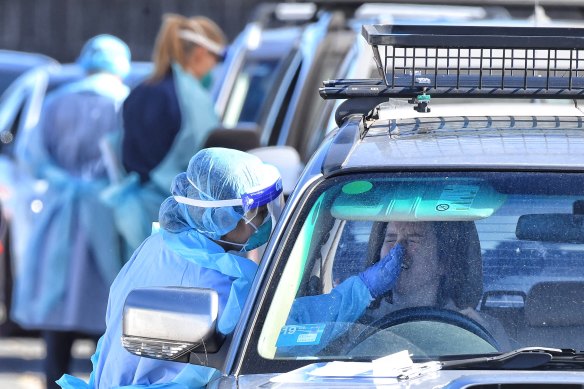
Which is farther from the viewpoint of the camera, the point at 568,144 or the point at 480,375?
the point at 568,144

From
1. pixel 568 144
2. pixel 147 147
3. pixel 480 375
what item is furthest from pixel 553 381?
pixel 147 147

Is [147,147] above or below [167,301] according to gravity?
above

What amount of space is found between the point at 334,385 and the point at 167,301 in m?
0.45

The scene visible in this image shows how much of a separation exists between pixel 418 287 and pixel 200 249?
65cm

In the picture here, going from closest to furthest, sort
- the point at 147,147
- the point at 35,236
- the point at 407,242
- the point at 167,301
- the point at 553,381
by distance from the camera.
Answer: the point at 553,381 < the point at 167,301 < the point at 407,242 < the point at 147,147 < the point at 35,236

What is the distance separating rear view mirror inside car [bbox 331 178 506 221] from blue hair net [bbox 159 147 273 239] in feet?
1.42

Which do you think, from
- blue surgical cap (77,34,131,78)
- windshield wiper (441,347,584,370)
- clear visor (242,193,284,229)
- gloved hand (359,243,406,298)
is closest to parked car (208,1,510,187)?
blue surgical cap (77,34,131,78)

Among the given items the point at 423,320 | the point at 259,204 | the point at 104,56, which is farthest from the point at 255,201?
the point at 104,56

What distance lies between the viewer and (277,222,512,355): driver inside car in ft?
11.1

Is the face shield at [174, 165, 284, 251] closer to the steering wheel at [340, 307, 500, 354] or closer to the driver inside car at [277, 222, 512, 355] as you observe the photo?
the driver inside car at [277, 222, 512, 355]

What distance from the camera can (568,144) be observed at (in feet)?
11.8

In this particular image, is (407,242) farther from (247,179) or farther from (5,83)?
(5,83)

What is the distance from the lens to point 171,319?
3262 mm

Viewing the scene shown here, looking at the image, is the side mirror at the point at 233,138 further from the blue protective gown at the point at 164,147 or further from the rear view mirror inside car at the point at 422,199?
the rear view mirror inside car at the point at 422,199
